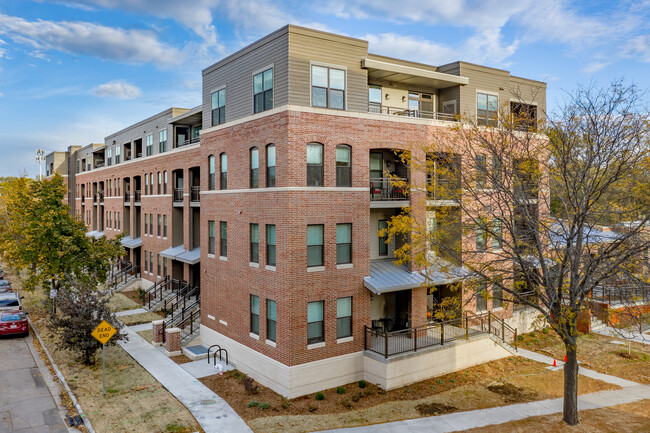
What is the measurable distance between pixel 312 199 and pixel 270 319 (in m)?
5.34

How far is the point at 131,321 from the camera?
28594 millimetres

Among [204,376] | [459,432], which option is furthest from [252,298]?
[459,432]

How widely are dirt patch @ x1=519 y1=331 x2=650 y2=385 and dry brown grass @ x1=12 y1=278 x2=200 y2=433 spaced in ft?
56.0

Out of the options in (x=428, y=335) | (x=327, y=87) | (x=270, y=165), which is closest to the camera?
(x=327, y=87)

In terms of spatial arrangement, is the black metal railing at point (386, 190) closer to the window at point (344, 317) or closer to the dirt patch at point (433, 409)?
the window at point (344, 317)

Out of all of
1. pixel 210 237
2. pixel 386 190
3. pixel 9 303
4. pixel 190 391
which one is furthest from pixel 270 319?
pixel 9 303

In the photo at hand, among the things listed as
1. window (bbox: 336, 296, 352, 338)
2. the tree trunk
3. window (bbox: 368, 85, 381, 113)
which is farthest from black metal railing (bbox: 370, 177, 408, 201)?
the tree trunk

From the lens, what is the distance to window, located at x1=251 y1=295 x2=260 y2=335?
20.0 meters

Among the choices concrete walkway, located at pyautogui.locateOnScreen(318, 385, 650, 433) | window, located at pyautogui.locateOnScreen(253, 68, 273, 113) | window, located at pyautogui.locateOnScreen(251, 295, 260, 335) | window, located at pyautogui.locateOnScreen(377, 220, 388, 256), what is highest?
window, located at pyautogui.locateOnScreen(253, 68, 273, 113)

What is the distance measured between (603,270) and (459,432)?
7066 mm

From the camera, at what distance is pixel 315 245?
61.6 feet

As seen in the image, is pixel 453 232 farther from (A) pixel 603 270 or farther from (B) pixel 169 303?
(B) pixel 169 303

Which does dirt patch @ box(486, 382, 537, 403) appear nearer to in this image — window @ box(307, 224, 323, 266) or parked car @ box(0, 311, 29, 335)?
window @ box(307, 224, 323, 266)

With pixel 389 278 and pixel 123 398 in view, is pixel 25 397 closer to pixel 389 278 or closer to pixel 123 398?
pixel 123 398
